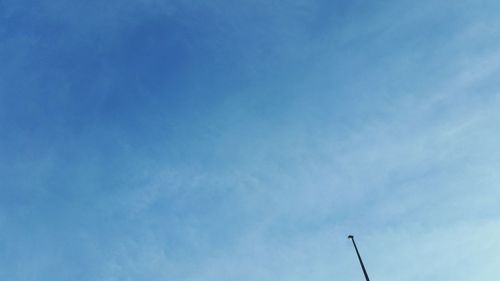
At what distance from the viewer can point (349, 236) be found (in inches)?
1981

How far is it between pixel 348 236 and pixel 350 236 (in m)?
0.22

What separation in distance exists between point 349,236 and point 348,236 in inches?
5.3

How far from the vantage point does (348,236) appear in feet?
165

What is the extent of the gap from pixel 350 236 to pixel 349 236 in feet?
0.41

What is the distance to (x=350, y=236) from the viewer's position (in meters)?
50.3
